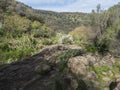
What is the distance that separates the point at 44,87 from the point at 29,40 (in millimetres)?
16256

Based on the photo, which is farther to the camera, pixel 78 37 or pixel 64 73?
pixel 78 37

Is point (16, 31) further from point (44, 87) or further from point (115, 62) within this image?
point (44, 87)

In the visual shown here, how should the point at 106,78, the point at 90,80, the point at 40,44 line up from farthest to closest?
the point at 40,44
the point at 106,78
the point at 90,80

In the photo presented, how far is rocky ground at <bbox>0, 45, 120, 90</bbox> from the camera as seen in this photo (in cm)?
954

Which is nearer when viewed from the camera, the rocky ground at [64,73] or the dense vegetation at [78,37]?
the rocky ground at [64,73]

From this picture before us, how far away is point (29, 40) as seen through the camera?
84.1 feet

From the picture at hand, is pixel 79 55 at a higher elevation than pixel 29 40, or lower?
higher

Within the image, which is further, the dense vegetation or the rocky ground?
the dense vegetation

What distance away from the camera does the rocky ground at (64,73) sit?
9.54 meters

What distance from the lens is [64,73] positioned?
32.5 feet

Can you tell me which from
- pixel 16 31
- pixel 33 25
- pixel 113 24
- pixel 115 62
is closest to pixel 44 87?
pixel 115 62

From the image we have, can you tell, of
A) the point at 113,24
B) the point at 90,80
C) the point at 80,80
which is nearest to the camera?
the point at 80,80

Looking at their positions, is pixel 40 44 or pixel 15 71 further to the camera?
pixel 40 44

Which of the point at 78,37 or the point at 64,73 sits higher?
the point at 64,73
